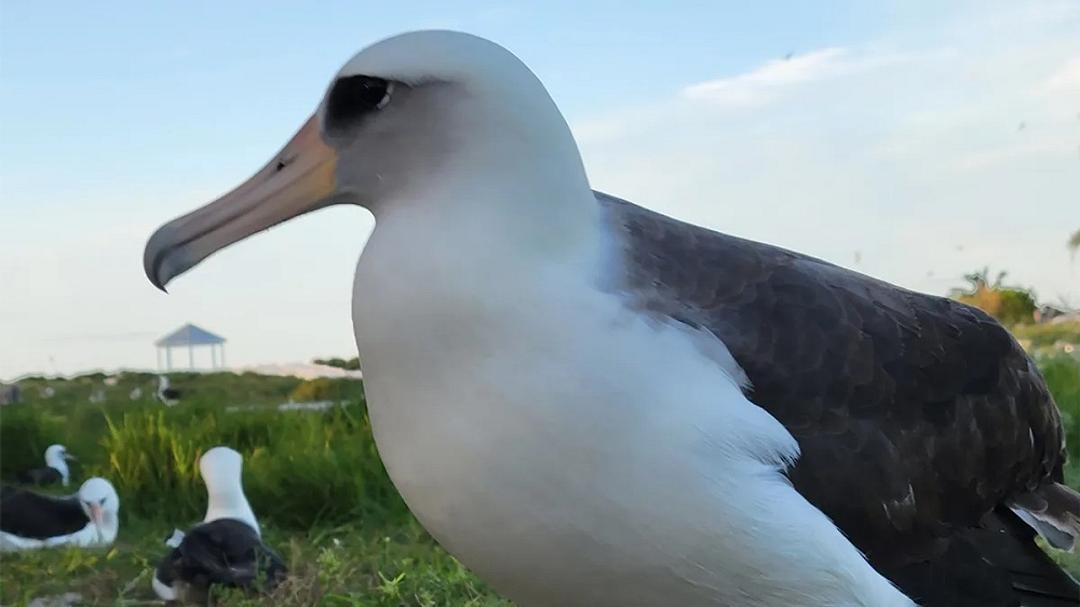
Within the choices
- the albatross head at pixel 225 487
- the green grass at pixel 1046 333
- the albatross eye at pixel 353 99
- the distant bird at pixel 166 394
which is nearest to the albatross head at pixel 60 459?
the distant bird at pixel 166 394

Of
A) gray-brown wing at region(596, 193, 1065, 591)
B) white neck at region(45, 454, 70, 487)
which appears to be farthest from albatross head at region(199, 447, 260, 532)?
gray-brown wing at region(596, 193, 1065, 591)

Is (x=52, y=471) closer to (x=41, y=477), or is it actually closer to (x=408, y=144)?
(x=41, y=477)

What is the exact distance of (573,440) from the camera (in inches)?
43.9

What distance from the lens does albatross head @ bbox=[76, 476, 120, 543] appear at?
11.6 feet

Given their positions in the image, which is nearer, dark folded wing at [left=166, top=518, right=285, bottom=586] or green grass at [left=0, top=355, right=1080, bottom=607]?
dark folded wing at [left=166, top=518, right=285, bottom=586]

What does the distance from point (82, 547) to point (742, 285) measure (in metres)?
2.62

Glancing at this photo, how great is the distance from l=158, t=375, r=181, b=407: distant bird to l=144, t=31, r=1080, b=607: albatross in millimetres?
2652

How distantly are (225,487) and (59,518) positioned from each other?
0.71 metres

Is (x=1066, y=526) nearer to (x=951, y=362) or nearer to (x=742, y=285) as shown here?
(x=951, y=362)

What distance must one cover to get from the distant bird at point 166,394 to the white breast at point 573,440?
2826 mm

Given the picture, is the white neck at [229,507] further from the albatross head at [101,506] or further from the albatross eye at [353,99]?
the albatross eye at [353,99]

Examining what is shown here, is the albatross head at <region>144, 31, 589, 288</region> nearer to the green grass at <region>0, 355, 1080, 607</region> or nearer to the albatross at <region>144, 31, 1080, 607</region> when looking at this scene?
the albatross at <region>144, 31, 1080, 607</region>

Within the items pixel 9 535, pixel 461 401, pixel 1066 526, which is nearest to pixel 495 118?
pixel 461 401

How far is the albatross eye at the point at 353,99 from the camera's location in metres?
1.24
